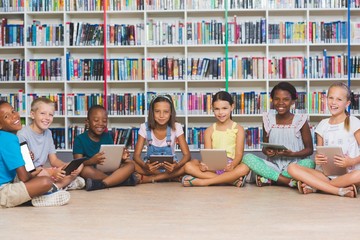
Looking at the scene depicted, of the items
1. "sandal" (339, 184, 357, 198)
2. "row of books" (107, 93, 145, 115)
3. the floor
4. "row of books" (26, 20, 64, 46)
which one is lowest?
the floor

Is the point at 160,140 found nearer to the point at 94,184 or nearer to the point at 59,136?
the point at 94,184

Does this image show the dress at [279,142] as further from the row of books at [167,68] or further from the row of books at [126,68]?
the row of books at [126,68]

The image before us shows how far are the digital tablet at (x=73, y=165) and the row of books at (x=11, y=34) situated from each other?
2.99 metres

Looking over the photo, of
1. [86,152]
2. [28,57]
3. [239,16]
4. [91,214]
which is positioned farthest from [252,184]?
[28,57]

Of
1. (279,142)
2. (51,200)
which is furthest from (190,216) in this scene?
(279,142)

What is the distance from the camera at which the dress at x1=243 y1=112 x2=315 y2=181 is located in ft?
14.1

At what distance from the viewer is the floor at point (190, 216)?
2697 mm

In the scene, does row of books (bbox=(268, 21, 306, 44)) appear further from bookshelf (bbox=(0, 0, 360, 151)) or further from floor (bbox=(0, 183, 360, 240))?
floor (bbox=(0, 183, 360, 240))

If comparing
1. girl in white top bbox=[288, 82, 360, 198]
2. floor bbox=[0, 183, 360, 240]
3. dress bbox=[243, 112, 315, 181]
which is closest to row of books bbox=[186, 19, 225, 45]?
dress bbox=[243, 112, 315, 181]

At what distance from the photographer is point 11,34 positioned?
6547mm

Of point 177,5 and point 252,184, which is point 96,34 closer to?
point 177,5

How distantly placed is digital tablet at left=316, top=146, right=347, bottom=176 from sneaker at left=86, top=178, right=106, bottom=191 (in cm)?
147

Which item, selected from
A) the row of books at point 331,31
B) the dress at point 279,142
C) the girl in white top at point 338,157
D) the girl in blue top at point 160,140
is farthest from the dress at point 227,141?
the row of books at point 331,31

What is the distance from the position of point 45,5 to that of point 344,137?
12.3ft
